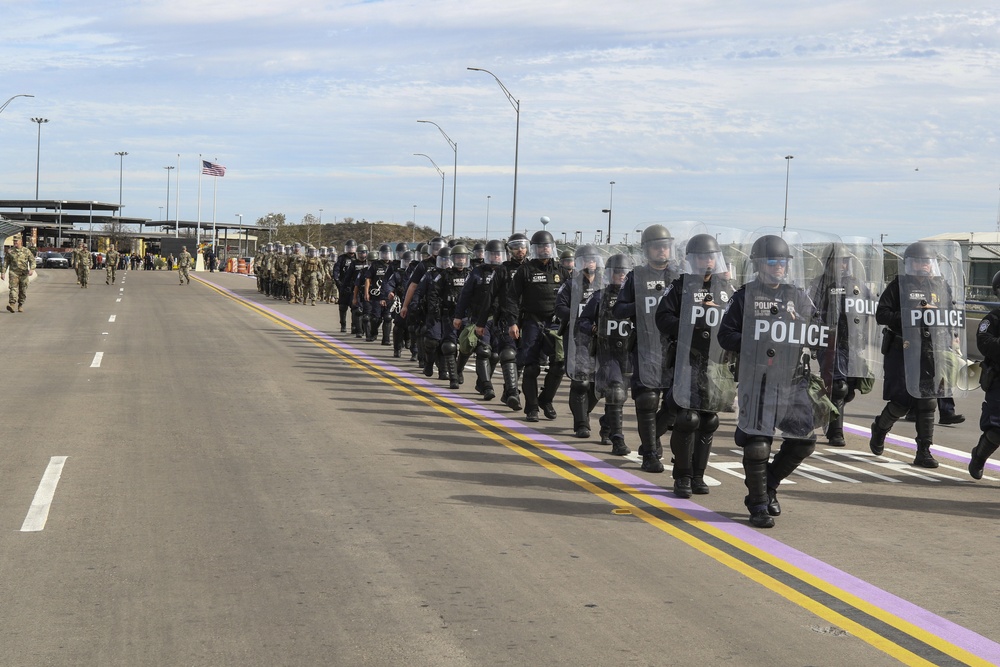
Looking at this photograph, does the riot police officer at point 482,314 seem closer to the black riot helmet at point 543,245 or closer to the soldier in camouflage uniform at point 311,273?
the black riot helmet at point 543,245

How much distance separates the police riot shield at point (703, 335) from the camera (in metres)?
8.27

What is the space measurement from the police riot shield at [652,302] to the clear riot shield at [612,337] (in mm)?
839

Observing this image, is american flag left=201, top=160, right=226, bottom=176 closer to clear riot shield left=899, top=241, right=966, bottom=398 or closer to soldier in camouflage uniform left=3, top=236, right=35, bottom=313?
soldier in camouflage uniform left=3, top=236, right=35, bottom=313

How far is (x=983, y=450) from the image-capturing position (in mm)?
9227

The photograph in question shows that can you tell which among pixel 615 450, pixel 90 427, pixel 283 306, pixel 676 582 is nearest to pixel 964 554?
pixel 676 582

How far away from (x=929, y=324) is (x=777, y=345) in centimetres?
351

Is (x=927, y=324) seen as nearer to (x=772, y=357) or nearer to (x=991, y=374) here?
(x=991, y=374)

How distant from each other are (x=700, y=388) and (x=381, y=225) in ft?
635

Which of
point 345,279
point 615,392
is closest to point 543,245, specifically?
point 615,392

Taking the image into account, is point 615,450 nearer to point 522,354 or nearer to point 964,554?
point 522,354

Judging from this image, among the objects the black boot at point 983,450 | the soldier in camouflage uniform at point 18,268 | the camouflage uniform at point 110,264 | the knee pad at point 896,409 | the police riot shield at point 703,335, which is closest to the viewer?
the police riot shield at point 703,335

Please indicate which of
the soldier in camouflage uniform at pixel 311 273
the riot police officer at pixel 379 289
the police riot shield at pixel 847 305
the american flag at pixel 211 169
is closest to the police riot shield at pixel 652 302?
the police riot shield at pixel 847 305

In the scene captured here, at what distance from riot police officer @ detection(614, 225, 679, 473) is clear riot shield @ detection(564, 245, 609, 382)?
169 centimetres

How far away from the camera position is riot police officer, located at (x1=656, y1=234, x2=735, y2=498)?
8.28 metres
